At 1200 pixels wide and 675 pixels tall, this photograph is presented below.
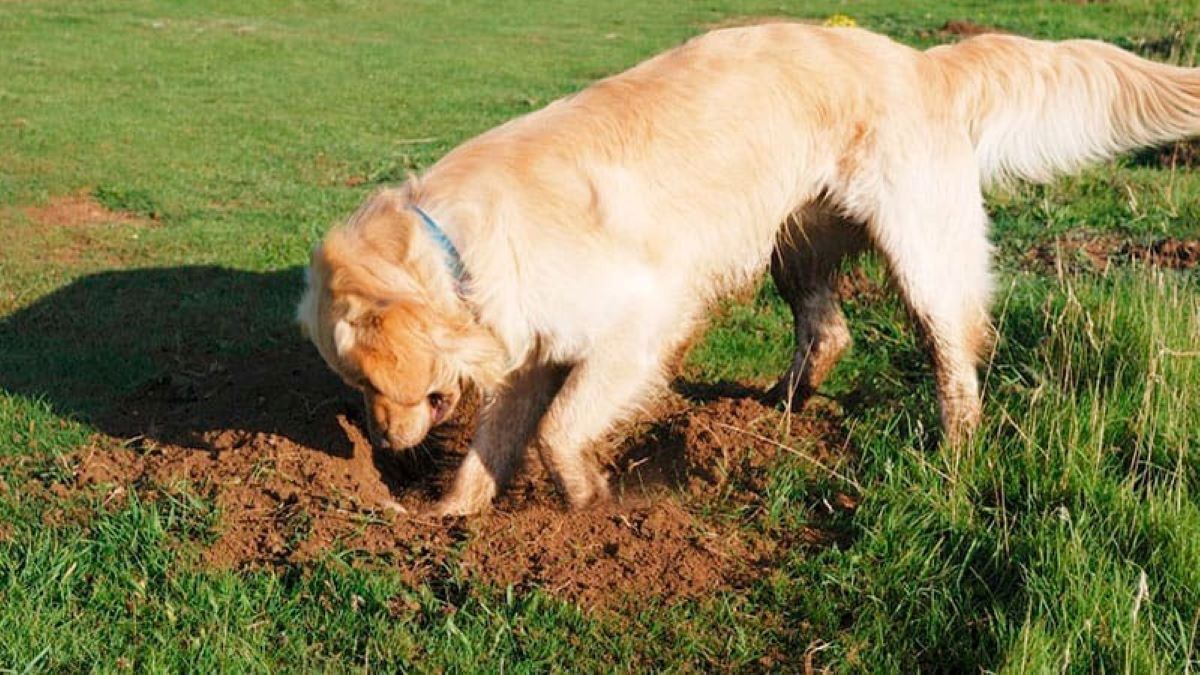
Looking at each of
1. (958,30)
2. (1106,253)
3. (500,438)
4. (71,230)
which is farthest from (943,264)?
(958,30)

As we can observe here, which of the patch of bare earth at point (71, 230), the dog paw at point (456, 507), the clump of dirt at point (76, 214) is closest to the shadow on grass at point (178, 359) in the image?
the dog paw at point (456, 507)

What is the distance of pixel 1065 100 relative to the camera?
570 cm

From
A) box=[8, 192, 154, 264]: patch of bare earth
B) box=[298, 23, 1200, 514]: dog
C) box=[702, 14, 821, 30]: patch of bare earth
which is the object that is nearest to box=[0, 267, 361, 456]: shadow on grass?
box=[8, 192, 154, 264]: patch of bare earth

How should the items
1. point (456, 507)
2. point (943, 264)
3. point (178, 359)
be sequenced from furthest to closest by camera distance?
1. point (178, 359)
2. point (943, 264)
3. point (456, 507)

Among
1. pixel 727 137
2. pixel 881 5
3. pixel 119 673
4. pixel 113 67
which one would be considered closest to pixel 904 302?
pixel 727 137

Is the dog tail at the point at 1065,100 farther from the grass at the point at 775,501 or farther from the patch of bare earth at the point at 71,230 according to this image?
the patch of bare earth at the point at 71,230

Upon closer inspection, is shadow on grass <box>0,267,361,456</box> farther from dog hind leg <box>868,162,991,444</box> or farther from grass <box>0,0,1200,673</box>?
dog hind leg <box>868,162,991,444</box>

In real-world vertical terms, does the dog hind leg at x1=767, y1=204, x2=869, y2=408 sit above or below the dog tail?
below

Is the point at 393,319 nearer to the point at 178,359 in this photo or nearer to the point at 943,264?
the point at 943,264

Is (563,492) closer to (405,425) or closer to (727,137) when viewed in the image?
(405,425)

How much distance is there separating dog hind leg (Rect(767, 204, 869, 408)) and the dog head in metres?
1.94

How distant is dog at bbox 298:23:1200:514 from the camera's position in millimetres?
4789

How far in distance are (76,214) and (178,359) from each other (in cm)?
403

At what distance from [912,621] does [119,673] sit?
2498 millimetres
